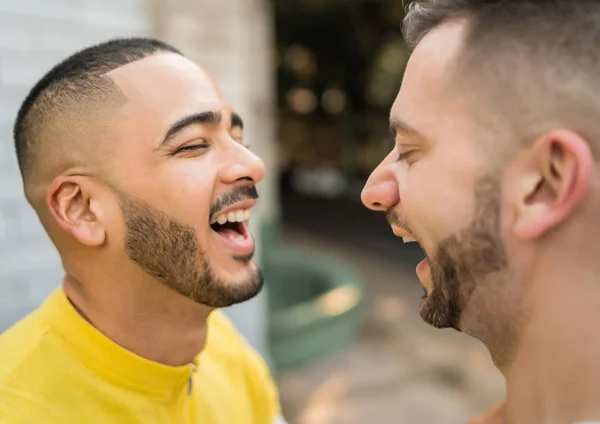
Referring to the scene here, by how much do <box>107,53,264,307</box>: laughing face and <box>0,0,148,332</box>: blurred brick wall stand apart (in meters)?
1.00

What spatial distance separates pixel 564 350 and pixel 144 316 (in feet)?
3.10

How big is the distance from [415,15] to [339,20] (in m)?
9.37

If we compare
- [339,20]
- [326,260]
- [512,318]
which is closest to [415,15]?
[512,318]

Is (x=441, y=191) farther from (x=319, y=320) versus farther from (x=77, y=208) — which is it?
(x=319, y=320)

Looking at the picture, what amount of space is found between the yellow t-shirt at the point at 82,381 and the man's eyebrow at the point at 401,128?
31.3 inches

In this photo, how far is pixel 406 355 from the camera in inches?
210

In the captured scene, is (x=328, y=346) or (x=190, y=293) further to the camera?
(x=328, y=346)

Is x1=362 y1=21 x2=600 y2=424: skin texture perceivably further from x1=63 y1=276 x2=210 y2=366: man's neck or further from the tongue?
x1=63 y1=276 x2=210 y2=366: man's neck

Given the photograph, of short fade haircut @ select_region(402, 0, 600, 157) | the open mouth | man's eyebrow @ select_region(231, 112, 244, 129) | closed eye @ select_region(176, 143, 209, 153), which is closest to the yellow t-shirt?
the open mouth

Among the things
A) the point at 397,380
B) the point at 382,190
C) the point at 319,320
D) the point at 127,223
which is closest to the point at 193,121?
the point at 127,223

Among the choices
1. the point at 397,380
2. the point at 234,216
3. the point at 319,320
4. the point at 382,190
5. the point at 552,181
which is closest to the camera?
the point at 552,181

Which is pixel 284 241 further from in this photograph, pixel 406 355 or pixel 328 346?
pixel 328 346

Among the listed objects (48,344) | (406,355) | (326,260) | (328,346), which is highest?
(48,344)

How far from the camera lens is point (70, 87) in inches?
53.7
